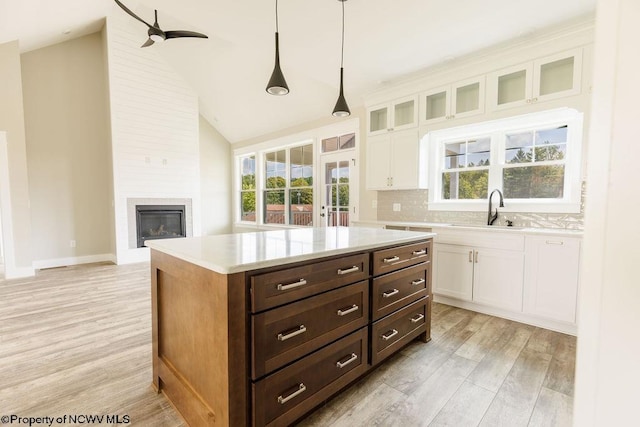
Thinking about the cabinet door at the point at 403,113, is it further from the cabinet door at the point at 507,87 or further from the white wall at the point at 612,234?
the white wall at the point at 612,234

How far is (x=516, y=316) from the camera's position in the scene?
2.89 meters

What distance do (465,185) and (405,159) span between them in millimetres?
829

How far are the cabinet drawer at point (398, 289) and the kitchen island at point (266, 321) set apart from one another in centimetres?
1

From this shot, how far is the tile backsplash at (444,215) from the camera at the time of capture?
2.94 meters

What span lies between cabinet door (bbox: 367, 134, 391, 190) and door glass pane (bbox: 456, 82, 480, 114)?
0.95 m

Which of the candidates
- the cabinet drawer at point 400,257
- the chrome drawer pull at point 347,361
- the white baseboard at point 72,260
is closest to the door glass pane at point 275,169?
the white baseboard at point 72,260

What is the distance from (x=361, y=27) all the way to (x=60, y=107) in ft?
17.8

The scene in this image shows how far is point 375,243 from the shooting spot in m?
1.83

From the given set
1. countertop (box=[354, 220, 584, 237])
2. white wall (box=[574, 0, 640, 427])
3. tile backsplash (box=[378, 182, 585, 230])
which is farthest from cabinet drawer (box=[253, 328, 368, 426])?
tile backsplash (box=[378, 182, 585, 230])

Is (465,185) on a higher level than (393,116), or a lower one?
lower

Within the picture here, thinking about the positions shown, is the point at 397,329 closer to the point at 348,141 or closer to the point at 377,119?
the point at 377,119

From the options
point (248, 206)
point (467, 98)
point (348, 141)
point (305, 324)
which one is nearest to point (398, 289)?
point (305, 324)

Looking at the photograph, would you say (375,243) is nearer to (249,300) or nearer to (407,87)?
(249,300)

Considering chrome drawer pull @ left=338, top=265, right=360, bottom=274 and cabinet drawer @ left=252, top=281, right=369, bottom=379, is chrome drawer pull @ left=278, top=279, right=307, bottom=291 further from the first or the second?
chrome drawer pull @ left=338, top=265, right=360, bottom=274
